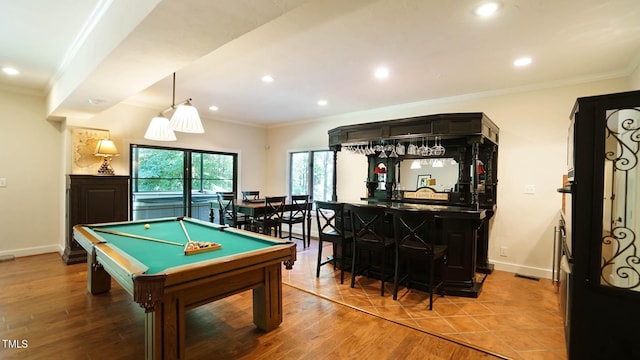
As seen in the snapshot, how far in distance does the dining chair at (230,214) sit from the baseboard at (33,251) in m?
2.60

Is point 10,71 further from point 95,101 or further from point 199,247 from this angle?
point 199,247

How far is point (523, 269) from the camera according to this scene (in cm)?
419

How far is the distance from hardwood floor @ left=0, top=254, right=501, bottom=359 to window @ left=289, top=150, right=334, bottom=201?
11.5ft

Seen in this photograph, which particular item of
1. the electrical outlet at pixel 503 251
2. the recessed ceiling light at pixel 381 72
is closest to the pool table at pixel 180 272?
the recessed ceiling light at pixel 381 72

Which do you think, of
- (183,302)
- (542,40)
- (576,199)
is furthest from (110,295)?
(542,40)

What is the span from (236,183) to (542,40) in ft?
20.0

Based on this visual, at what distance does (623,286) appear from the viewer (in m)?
1.90

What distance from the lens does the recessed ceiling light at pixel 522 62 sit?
3.20 metres

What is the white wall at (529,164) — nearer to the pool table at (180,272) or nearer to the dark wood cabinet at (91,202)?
the pool table at (180,272)

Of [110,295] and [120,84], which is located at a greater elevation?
[120,84]

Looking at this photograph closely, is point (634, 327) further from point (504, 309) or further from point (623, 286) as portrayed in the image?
point (504, 309)

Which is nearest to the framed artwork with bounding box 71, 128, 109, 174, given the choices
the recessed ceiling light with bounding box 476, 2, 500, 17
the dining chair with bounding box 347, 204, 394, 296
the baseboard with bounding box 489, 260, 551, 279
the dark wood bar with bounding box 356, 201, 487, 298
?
the dining chair with bounding box 347, 204, 394, 296

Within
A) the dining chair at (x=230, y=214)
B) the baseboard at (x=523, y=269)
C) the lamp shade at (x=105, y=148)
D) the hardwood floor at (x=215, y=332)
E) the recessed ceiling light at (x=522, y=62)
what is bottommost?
the hardwood floor at (x=215, y=332)

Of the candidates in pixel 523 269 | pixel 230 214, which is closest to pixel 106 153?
pixel 230 214
